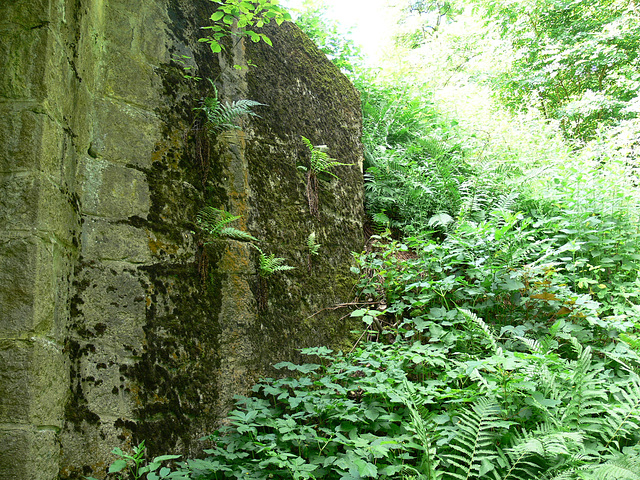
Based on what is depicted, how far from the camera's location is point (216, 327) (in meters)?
2.36

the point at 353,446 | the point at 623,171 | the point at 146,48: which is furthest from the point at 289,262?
the point at 623,171

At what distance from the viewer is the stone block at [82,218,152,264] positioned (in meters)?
1.97

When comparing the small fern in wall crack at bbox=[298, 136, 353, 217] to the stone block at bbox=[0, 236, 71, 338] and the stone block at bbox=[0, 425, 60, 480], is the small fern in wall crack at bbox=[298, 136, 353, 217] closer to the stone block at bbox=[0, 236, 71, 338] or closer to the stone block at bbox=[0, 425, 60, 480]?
the stone block at bbox=[0, 236, 71, 338]

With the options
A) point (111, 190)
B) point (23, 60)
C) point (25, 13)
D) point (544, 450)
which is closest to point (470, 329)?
point (544, 450)

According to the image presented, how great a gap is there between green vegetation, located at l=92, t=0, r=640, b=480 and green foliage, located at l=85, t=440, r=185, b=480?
0.09 m

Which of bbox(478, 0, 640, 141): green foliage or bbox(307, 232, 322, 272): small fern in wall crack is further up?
bbox(478, 0, 640, 141): green foliage

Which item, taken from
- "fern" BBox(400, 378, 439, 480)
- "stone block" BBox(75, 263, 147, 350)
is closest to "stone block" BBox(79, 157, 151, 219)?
"stone block" BBox(75, 263, 147, 350)

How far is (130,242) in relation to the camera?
2.11m

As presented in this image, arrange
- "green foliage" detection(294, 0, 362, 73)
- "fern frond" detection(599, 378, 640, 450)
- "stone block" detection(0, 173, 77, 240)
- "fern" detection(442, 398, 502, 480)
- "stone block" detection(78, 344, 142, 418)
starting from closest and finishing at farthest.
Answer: "stone block" detection(0, 173, 77, 240), "stone block" detection(78, 344, 142, 418), "fern" detection(442, 398, 502, 480), "fern frond" detection(599, 378, 640, 450), "green foliage" detection(294, 0, 362, 73)

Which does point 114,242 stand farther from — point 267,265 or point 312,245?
point 312,245

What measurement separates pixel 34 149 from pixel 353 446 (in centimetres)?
207

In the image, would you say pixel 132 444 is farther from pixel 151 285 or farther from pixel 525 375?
pixel 525 375

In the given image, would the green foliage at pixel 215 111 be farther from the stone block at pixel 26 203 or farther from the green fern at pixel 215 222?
the stone block at pixel 26 203

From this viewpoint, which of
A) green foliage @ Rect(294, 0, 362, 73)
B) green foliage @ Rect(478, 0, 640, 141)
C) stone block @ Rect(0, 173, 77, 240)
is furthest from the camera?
green foliage @ Rect(478, 0, 640, 141)
